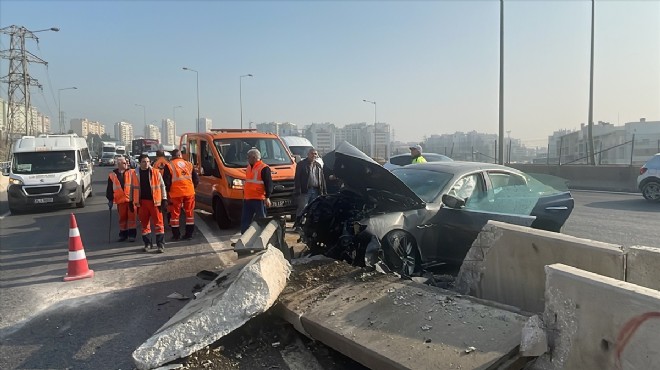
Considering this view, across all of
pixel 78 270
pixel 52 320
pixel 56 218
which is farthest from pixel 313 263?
pixel 56 218

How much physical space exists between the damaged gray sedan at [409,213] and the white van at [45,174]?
1104 centimetres

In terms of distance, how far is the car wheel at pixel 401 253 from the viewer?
17.9 feet

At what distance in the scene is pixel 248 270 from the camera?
415cm

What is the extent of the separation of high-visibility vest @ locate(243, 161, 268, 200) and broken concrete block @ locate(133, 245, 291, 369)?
12.1 ft

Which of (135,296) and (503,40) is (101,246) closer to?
(135,296)

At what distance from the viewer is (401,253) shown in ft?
18.3

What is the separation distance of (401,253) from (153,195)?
477 cm

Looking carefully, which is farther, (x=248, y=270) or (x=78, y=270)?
(x=78, y=270)

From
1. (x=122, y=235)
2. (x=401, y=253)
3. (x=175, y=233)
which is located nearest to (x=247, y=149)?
(x=175, y=233)

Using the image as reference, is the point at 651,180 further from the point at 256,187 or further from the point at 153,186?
the point at 153,186

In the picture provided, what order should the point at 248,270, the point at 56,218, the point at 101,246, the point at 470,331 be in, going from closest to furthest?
the point at 470,331 → the point at 248,270 → the point at 101,246 → the point at 56,218

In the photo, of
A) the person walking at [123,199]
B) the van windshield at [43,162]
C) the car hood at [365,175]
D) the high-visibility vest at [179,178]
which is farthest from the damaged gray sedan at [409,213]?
the van windshield at [43,162]

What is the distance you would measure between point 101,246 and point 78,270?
2365 millimetres

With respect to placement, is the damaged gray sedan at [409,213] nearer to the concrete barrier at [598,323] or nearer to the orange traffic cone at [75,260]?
the concrete barrier at [598,323]
